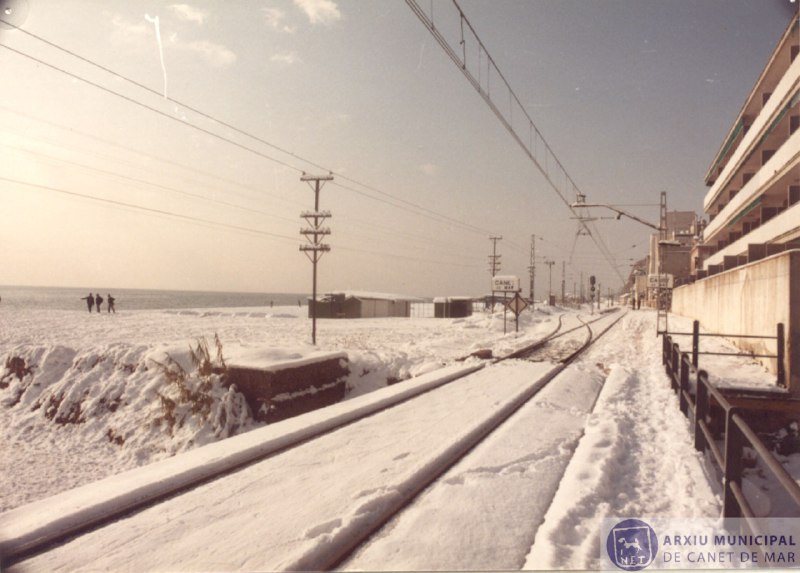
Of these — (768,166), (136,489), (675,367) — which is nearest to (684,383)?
(675,367)

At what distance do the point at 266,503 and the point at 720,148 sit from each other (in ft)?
150

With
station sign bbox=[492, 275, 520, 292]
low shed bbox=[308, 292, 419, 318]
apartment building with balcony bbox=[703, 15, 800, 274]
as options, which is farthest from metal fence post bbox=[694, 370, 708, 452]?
low shed bbox=[308, 292, 419, 318]

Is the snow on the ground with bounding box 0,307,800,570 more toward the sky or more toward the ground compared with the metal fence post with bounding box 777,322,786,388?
more toward the ground

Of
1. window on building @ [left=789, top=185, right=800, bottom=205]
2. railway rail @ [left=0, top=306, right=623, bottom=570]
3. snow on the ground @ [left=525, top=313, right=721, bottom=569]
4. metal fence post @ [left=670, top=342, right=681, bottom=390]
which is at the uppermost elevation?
window on building @ [left=789, top=185, right=800, bottom=205]

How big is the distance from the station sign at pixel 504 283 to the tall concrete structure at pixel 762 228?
336 inches

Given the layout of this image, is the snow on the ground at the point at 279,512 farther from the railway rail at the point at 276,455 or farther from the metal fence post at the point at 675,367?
the metal fence post at the point at 675,367

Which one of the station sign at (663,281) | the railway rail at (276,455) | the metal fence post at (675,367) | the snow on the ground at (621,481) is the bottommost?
the railway rail at (276,455)

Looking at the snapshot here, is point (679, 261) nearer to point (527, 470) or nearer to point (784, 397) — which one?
point (784, 397)

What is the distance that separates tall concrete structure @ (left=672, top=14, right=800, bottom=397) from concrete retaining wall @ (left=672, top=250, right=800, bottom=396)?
21mm

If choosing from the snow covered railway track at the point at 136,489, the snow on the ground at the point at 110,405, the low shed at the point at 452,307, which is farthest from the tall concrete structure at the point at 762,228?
the low shed at the point at 452,307

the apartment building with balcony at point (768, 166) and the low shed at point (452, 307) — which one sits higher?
the apartment building with balcony at point (768, 166)

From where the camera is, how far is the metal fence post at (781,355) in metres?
10.2

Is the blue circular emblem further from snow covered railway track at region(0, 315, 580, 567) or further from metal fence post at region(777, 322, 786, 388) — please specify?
metal fence post at region(777, 322, 786, 388)

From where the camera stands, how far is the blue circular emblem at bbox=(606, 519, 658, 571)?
10.8ft
